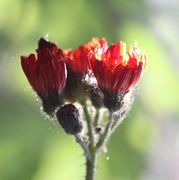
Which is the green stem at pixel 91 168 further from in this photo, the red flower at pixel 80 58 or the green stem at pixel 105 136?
the red flower at pixel 80 58

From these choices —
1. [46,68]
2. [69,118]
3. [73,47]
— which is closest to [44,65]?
[46,68]

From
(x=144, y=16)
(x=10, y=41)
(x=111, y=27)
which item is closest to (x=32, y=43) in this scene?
(x=10, y=41)

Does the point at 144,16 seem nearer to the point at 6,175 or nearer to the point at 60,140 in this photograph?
the point at 60,140

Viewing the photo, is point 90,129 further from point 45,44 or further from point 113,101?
point 45,44

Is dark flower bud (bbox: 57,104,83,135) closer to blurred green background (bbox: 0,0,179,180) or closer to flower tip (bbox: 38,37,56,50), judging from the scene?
flower tip (bbox: 38,37,56,50)

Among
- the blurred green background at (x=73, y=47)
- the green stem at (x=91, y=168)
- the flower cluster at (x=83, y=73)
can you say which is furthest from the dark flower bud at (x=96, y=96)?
the blurred green background at (x=73, y=47)

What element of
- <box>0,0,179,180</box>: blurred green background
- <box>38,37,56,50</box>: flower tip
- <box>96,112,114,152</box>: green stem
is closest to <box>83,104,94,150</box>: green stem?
<box>96,112,114,152</box>: green stem
